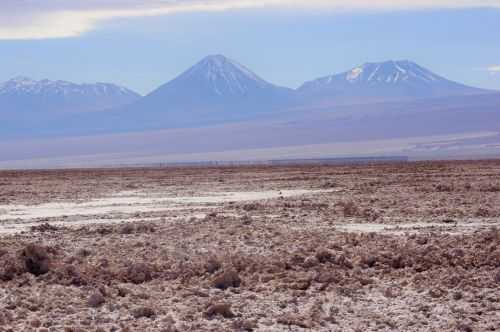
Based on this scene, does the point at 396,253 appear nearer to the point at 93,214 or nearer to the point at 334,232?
the point at 334,232

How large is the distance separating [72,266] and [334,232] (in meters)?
6.24

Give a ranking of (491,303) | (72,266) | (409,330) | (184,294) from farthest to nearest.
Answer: (72,266)
(184,294)
(491,303)
(409,330)

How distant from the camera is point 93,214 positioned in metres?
26.0

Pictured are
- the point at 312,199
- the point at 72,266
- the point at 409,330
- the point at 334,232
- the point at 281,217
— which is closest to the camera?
the point at 409,330

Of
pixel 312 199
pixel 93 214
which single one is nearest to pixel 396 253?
pixel 93 214

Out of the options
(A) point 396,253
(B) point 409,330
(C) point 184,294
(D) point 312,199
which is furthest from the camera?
(D) point 312,199

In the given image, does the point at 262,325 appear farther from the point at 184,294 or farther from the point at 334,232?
the point at 334,232

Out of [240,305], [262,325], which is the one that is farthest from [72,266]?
[262,325]

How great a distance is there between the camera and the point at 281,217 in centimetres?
2278

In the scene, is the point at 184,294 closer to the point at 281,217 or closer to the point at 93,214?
the point at 281,217

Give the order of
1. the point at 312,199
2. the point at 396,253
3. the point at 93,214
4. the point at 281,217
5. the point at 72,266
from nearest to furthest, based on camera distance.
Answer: the point at 72,266 < the point at 396,253 < the point at 281,217 < the point at 93,214 < the point at 312,199

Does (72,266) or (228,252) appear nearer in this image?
(72,266)

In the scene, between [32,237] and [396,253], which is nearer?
[396,253]

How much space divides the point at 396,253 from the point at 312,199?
15061 millimetres
